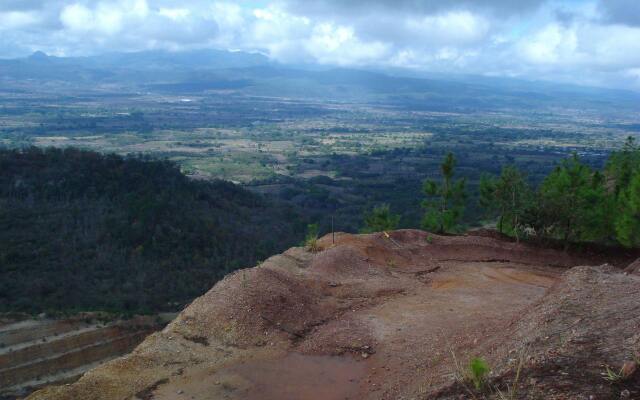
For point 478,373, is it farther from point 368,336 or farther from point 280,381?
point 368,336

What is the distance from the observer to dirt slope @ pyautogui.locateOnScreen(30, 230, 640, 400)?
7.33 metres

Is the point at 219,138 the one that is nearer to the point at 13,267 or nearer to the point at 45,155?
the point at 45,155

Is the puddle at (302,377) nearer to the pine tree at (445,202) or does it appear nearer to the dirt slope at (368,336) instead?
the dirt slope at (368,336)

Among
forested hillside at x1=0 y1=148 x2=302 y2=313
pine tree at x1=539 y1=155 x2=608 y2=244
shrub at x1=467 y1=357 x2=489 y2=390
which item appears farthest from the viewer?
forested hillside at x1=0 y1=148 x2=302 y2=313

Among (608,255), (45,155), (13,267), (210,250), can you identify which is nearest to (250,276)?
(608,255)

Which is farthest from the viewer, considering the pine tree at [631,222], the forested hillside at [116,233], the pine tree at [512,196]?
the forested hillside at [116,233]

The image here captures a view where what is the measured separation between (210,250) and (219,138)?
76647 millimetres

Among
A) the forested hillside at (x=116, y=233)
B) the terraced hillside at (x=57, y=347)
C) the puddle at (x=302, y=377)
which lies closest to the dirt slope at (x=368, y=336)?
the puddle at (x=302, y=377)

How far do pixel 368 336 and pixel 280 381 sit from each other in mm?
2278

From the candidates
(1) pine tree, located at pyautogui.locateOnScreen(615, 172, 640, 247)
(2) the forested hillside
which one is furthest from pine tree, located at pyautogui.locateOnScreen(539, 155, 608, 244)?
(2) the forested hillside

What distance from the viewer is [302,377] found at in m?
Result: 9.20

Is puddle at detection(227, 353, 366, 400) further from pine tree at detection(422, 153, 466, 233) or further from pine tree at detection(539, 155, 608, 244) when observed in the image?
pine tree at detection(422, 153, 466, 233)

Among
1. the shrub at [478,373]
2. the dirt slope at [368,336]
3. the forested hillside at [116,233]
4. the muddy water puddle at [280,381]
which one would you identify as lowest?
the forested hillside at [116,233]

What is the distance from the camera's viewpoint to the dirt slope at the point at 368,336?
7.33 meters
